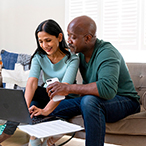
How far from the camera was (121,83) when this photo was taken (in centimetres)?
160

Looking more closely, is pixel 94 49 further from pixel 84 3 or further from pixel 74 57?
pixel 84 3

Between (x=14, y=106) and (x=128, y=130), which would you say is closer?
(x=14, y=106)

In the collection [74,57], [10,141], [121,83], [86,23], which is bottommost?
[10,141]

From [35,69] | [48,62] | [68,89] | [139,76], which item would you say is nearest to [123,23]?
[139,76]

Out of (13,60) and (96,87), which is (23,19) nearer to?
(13,60)

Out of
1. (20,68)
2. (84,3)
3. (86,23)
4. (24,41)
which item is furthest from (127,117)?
(24,41)

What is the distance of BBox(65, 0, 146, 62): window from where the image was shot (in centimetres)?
261

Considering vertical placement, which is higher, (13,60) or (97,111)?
(13,60)

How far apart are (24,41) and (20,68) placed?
1.02m

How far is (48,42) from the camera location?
170 cm

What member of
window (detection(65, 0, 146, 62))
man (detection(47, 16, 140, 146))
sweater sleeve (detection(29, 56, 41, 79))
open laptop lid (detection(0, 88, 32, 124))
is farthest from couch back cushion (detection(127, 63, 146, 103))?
open laptop lid (detection(0, 88, 32, 124))

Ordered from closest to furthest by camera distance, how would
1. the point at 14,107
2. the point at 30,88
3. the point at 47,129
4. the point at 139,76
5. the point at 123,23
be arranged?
1. the point at 47,129
2. the point at 14,107
3. the point at 30,88
4. the point at 139,76
5. the point at 123,23

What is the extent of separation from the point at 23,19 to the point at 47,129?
2406 millimetres

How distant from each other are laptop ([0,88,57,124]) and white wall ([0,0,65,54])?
6.32ft
